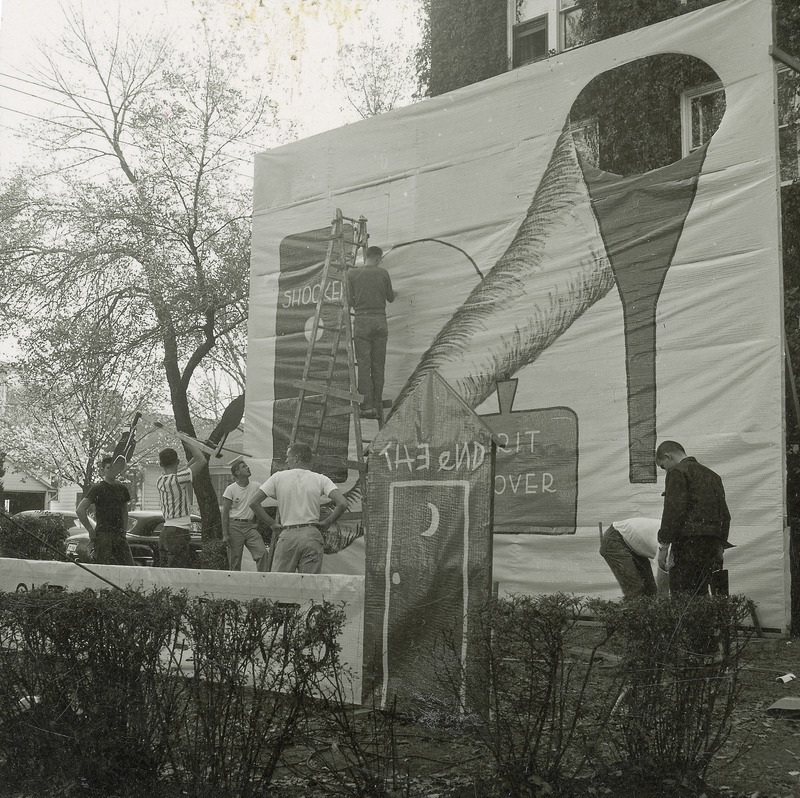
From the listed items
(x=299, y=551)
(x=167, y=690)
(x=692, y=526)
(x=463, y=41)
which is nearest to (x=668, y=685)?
(x=167, y=690)

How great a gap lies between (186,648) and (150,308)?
1658cm

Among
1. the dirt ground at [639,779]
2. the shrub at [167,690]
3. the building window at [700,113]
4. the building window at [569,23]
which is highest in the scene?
the building window at [569,23]

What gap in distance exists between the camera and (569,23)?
14062mm

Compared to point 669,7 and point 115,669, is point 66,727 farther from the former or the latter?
point 669,7

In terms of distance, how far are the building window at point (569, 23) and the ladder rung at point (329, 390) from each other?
20.0ft

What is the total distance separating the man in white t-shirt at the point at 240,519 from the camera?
11.6 metres

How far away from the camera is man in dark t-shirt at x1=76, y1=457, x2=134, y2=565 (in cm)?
1052

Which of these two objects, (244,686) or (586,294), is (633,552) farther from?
(244,686)

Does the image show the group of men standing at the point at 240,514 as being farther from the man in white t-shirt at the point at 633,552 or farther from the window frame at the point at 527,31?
the window frame at the point at 527,31

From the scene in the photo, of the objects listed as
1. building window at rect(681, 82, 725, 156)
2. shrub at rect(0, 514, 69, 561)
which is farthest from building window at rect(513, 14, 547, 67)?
shrub at rect(0, 514, 69, 561)

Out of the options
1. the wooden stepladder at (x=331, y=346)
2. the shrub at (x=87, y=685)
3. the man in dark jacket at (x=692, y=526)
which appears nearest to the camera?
the shrub at (x=87, y=685)

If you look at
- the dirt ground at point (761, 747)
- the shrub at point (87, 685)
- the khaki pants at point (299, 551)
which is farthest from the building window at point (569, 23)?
the shrub at point (87, 685)

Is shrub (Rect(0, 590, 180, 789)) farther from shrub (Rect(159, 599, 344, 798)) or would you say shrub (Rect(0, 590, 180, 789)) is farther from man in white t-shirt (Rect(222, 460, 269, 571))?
man in white t-shirt (Rect(222, 460, 269, 571))

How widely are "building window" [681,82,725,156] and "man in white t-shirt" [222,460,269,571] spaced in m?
6.21
